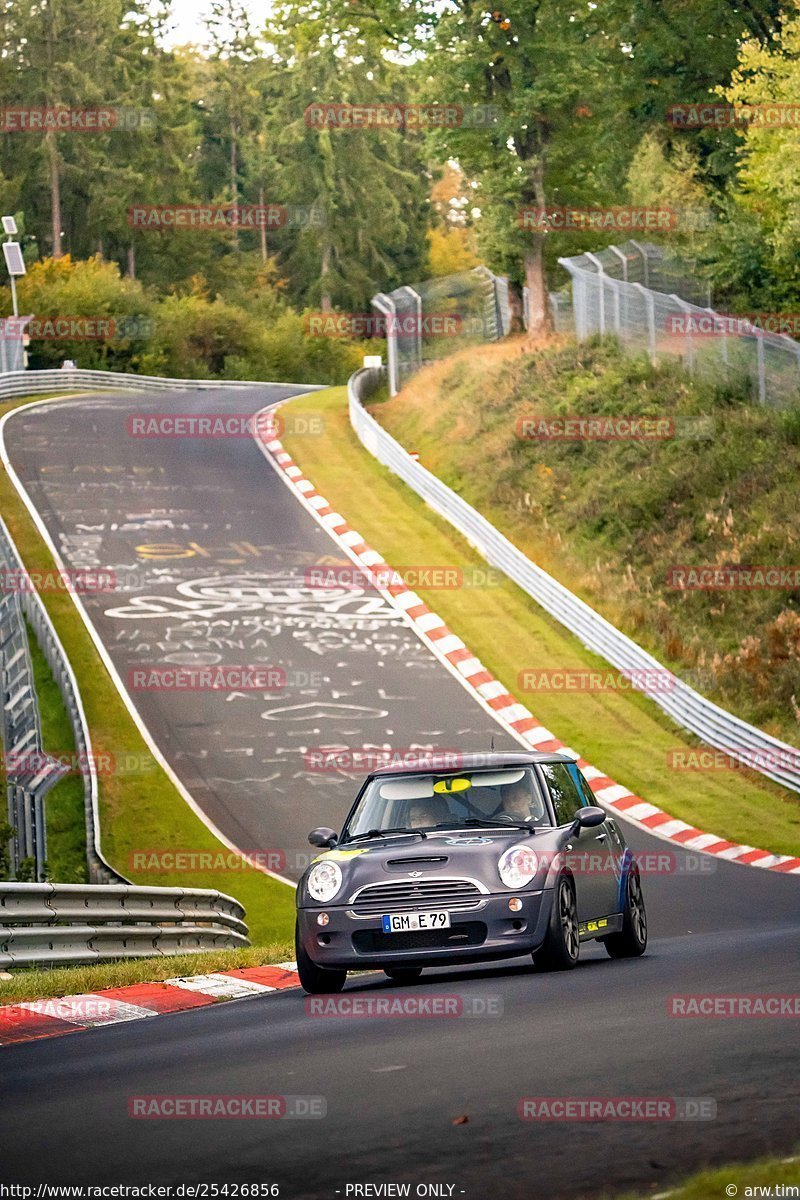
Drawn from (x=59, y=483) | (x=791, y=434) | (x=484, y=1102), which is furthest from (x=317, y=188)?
(x=484, y=1102)

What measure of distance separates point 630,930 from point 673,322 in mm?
28622

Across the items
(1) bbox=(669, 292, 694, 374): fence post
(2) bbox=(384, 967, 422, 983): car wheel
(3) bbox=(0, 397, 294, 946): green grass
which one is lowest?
(3) bbox=(0, 397, 294, 946): green grass

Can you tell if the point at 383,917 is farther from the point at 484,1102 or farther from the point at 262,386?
the point at 262,386

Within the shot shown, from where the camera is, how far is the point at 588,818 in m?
11.7

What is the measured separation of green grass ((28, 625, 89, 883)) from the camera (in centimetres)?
2300

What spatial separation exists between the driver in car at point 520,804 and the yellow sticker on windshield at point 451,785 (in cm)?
27

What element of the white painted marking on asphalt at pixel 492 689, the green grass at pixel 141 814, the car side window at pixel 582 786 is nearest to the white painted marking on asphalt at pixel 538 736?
the white painted marking on asphalt at pixel 492 689

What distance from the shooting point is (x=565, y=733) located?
27.5 m

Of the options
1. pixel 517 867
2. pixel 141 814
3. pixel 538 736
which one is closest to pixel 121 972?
pixel 517 867

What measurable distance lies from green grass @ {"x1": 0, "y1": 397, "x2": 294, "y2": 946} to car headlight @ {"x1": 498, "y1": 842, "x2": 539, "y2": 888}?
28.8ft

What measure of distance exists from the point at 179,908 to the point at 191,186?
104 meters
